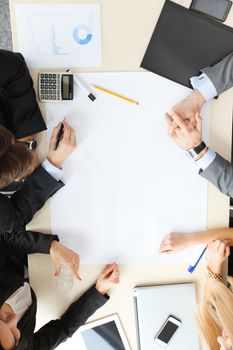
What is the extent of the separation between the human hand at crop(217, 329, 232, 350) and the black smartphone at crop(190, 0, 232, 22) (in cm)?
76

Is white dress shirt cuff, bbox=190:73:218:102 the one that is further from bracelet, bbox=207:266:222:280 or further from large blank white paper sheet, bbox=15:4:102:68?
bracelet, bbox=207:266:222:280

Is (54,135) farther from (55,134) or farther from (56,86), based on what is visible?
(56,86)

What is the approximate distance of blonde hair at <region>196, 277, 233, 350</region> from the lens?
0.94 meters

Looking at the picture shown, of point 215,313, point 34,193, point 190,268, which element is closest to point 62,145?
point 34,193

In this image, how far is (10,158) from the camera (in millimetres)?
884

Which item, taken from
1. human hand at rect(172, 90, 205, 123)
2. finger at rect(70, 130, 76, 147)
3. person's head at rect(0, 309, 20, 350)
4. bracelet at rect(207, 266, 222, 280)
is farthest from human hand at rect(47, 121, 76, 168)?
bracelet at rect(207, 266, 222, 280)

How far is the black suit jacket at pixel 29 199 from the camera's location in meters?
0.99

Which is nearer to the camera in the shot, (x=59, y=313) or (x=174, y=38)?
(x=174, y=38)

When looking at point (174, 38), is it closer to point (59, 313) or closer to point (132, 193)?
point (132, 193)

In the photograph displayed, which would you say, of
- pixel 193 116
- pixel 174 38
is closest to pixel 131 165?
pixel 193 116

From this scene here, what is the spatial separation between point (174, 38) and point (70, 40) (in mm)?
252

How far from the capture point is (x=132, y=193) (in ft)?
3.35

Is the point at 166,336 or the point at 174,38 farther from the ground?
the point at 174,38

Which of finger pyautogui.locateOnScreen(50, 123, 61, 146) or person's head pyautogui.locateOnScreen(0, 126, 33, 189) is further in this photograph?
finger pyautogui.locateOnScreen(50, 123, 61, 146)
